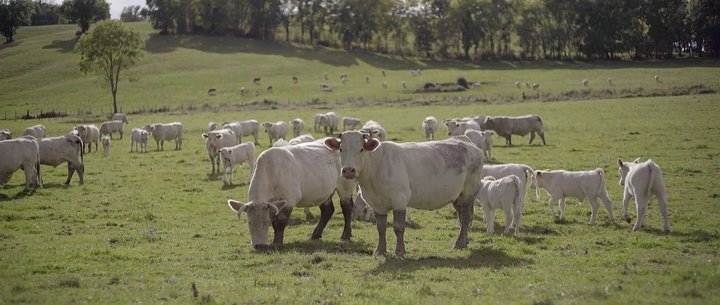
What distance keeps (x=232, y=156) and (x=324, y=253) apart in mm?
13418

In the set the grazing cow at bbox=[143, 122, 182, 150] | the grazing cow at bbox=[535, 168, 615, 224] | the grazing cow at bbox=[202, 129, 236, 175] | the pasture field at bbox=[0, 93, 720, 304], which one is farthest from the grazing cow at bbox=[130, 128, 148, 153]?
the grazing cow at bbox=[535, 168, 615, 224]

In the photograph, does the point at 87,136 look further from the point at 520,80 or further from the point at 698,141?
the point at 520,80

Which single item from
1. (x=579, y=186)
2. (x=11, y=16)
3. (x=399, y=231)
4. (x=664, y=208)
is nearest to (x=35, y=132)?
(x=399, y=231)

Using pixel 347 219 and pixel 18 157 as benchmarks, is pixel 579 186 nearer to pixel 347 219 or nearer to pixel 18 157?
pixel 347 219

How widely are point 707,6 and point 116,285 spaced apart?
349 ft

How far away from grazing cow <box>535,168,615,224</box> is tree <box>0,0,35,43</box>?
10848 centimetres

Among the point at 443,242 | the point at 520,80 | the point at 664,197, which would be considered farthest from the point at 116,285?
the point at 520,80

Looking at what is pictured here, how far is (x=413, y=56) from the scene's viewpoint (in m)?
111

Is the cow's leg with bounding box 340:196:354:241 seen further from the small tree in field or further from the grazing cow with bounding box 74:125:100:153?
the small tree in field

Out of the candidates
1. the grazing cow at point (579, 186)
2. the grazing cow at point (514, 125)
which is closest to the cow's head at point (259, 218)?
the grazing cow at point (579, 186)

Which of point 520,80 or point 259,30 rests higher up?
point 259,30

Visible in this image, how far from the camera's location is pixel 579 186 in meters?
17.5

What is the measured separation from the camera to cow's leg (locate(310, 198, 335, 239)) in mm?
15422

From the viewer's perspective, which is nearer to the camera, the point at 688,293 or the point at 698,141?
the point at 688,293
